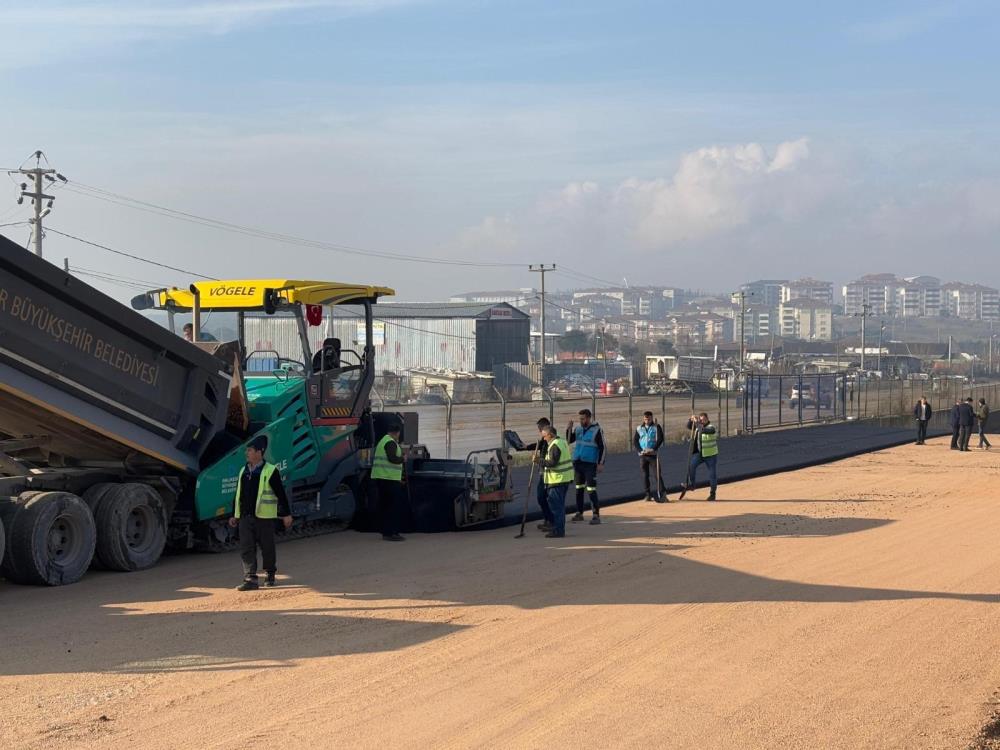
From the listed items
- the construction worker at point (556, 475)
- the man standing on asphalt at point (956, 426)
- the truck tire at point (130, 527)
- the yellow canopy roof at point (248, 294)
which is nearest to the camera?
the truck tire at point (130, 527)

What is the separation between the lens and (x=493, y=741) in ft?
22.8

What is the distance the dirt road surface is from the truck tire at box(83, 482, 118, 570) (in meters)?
0.16

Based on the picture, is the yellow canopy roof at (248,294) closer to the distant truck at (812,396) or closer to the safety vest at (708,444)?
the safety vest at (708,444)

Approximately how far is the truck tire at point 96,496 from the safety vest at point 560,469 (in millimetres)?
5405

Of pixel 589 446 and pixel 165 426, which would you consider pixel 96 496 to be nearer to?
pixel 165 426

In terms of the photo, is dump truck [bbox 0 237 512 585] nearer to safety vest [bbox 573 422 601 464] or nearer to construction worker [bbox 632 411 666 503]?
safety vest [bbox 573 422 601 464]

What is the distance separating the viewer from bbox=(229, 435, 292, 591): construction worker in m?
11.8

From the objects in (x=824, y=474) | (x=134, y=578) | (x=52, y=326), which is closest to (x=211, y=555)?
(x=134, y=578)

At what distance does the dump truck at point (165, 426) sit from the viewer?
11.3m

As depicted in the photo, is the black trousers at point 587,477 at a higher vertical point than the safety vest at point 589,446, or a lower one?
lower

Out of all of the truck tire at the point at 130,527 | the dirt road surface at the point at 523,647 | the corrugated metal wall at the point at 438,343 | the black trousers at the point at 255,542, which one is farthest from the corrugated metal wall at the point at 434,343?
the black trousers at the point at 255,542

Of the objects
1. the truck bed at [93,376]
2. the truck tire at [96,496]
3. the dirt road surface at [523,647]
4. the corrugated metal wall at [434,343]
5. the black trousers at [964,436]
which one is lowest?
the dirt road surface at [523,647]

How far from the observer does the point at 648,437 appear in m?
19.6

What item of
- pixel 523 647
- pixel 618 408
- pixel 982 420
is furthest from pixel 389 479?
pixel 618 408
